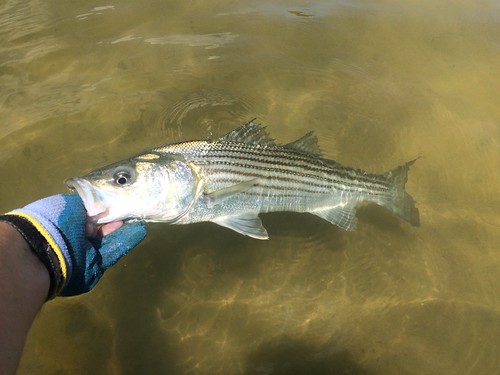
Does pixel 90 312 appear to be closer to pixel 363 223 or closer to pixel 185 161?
pixel 185 161

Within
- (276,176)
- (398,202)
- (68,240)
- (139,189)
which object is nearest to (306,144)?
(276,176)

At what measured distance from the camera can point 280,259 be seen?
Result: 462cm

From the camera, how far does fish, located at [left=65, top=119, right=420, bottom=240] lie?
3.28 metres

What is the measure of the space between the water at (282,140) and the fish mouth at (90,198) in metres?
1.35

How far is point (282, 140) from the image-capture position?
17.9 feet

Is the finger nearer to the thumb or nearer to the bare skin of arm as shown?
the thumb

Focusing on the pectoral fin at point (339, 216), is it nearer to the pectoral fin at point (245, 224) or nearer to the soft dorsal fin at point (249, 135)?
the pectoral fin at point (245, 224)

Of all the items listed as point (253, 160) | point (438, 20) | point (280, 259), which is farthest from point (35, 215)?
point (438, 20)

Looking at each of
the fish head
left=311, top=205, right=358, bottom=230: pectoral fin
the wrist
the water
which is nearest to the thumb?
the fish head

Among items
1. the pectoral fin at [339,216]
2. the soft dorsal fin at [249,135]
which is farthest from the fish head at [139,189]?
the pectoral fin at [339,216]

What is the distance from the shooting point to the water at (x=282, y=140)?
4055mm

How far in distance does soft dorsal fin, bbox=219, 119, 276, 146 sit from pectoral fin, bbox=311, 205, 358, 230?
97 centimetres

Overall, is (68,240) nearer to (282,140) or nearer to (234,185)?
(234,185)

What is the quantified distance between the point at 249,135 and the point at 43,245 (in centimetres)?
206
